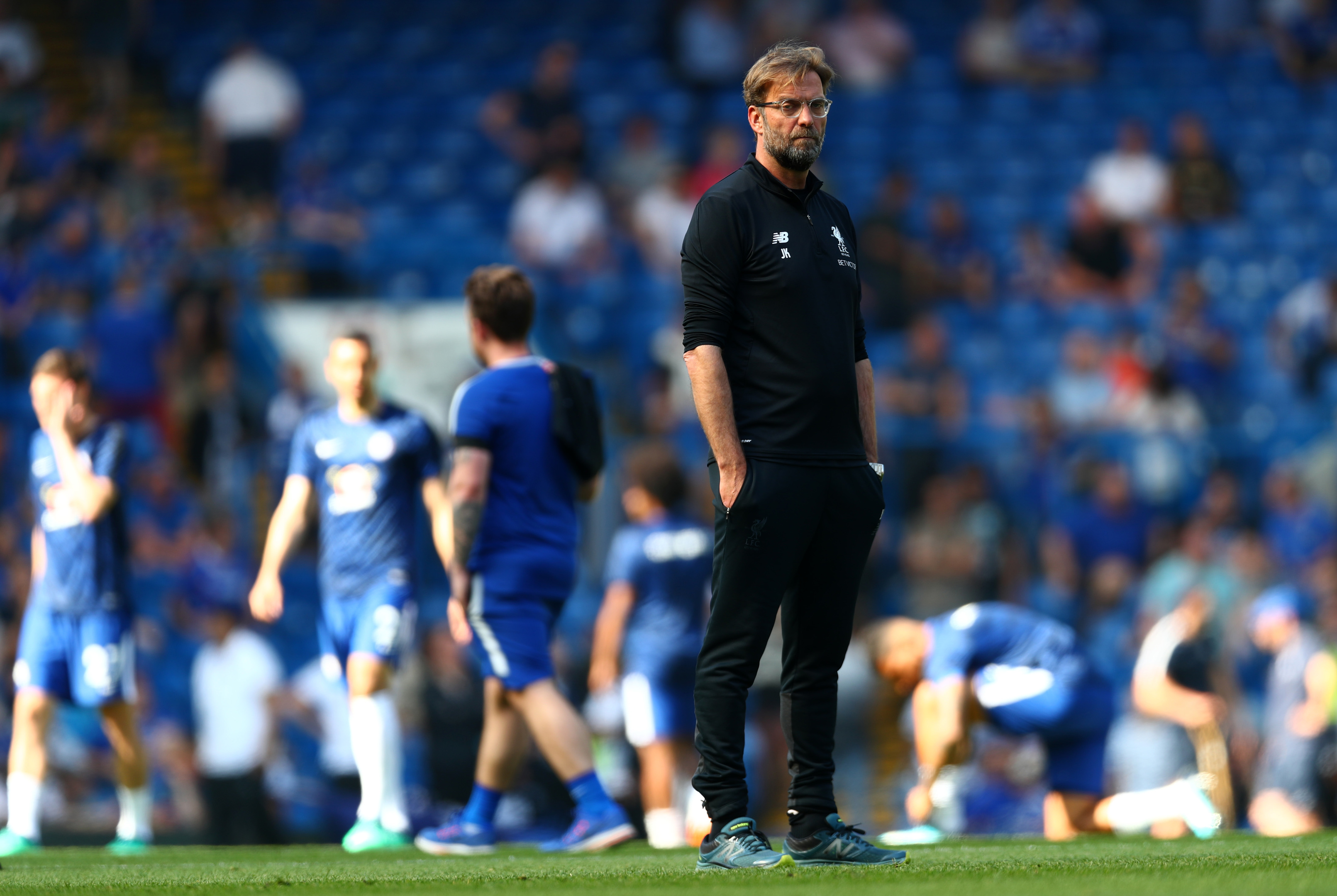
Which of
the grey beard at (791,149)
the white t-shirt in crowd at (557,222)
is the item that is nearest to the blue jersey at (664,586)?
the grey beard at (791,149)

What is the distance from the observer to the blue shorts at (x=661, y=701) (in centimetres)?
961

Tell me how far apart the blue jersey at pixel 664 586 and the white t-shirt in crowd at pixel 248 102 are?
779cm

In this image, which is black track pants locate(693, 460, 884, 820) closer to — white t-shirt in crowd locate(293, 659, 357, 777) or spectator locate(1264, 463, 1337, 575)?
white t-shirt in crowd locate(293, 659, 357, 777)

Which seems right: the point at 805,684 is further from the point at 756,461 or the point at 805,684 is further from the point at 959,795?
the point at 959,795

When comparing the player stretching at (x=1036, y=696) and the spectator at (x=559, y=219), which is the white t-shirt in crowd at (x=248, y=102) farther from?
the player stretching at (x=1036, y=696)

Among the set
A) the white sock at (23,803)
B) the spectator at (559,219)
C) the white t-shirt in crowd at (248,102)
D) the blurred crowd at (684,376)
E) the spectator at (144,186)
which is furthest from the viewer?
the white t-shirt in crowd at (248,102)

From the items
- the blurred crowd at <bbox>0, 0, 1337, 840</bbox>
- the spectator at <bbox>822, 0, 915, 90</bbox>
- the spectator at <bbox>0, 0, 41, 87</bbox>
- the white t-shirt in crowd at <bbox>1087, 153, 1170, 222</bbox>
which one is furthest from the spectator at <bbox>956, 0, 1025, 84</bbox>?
the spectator at <bbox>0, 0, 41, 87</bbox>

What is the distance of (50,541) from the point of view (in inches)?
310

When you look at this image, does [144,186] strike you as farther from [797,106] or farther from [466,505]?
[797,106]

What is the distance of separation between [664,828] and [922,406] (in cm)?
523

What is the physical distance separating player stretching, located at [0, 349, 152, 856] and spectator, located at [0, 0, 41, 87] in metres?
9.66

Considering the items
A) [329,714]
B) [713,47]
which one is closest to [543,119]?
[713,47]

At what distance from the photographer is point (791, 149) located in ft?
16.3

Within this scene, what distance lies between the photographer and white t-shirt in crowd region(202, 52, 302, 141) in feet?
51.8
